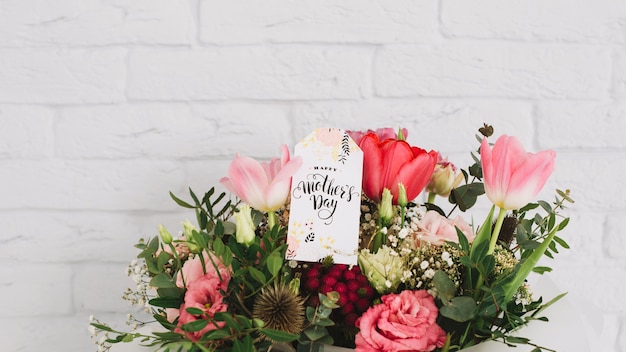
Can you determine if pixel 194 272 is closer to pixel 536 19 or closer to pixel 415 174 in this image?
pixel 415 174

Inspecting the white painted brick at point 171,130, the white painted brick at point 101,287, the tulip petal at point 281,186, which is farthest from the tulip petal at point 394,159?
the white painted brick at point 101,287

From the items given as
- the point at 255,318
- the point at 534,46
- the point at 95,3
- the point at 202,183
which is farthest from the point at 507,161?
the point at 95,3

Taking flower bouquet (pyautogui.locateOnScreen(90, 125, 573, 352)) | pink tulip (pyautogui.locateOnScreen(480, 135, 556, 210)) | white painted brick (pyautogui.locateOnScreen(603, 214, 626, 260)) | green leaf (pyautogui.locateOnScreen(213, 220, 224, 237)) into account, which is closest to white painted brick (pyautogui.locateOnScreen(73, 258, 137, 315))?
flower bouquet (pyautogui.locateOnScreen(90, 125, 573, 352))

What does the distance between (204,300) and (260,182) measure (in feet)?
0.47

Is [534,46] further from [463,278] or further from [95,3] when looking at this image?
[95,3]

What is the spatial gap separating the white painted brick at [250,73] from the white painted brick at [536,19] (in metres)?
0.16

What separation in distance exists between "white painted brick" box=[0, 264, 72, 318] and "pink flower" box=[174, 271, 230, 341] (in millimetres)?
492

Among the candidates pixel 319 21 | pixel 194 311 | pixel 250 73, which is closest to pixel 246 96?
pixel 250 73

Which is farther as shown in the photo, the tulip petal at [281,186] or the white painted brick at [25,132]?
the white painted brick at [25,132]

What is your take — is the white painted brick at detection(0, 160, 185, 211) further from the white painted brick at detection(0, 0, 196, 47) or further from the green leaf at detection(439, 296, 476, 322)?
the green leaf at detection(439, 296, 476, 322)

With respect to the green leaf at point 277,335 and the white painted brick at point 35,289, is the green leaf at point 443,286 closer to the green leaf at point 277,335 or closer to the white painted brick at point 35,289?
the green leaf at point 277,335

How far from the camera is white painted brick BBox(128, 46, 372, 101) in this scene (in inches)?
38.4

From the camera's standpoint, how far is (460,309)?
1.92 ft

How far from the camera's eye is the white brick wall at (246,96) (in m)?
0.97
